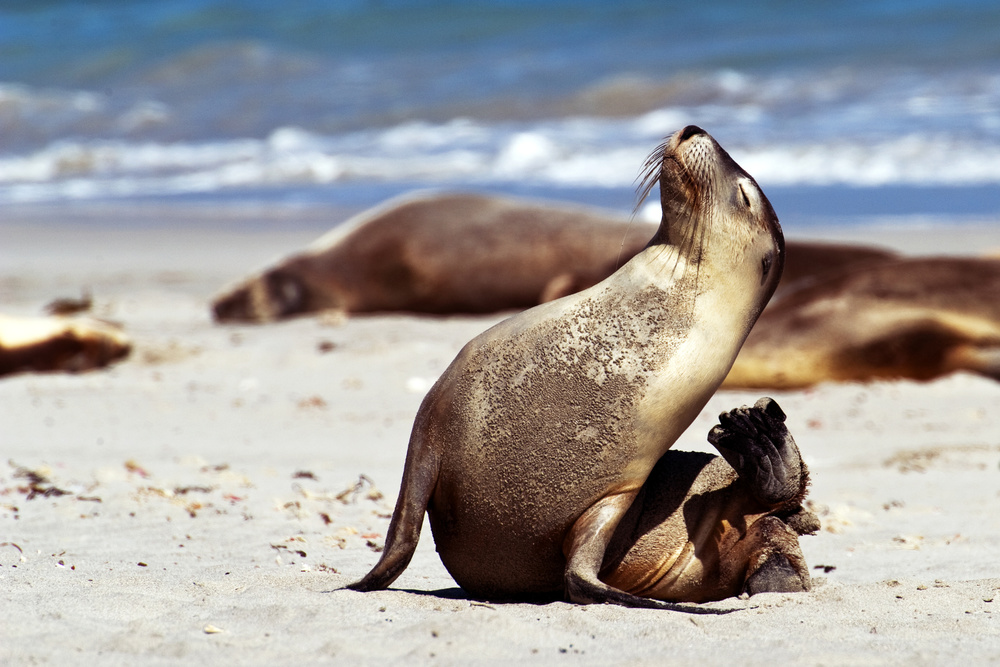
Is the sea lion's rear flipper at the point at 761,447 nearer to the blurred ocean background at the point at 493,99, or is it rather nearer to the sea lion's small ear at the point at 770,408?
the sea lion's small ear at the point at 770,408

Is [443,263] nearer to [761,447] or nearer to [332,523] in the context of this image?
[332,523]

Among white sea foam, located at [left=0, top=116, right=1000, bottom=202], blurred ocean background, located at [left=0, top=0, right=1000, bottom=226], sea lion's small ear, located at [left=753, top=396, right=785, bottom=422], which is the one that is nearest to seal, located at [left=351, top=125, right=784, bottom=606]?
sea lion's small ear, located at [left=753, top=396, right=785, bottom=422]

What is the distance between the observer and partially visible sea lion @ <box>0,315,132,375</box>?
7246 millimetres

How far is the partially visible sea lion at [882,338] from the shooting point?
23.2 feet

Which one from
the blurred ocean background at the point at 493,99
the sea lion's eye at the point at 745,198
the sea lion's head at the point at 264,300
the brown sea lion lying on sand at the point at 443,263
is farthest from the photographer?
the blurred ocean background at the point at 493,99

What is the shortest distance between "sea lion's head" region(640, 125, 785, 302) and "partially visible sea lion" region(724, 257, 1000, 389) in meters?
3.82

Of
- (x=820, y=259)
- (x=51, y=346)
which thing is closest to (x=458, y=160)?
(x=820, y=259)

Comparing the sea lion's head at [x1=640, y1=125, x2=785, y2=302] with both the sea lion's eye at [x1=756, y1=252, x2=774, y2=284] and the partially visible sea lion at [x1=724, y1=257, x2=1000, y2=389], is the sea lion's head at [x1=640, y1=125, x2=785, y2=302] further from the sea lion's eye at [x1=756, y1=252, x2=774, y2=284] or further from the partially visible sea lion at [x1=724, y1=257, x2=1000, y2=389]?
the partially visible sea lion at [x1=724, y1=257, x2=1000, y2=389]

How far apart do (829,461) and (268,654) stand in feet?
11.4

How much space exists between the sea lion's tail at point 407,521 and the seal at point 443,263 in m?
6.56

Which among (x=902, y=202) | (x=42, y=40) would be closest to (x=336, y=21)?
(x=42, y=40)

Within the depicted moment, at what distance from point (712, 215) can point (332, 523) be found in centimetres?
179

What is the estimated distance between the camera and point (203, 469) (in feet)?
15.9

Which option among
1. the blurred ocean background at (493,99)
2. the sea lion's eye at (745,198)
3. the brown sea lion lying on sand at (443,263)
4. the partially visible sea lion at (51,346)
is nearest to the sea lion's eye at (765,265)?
the sea lion's eye at (745,198)
